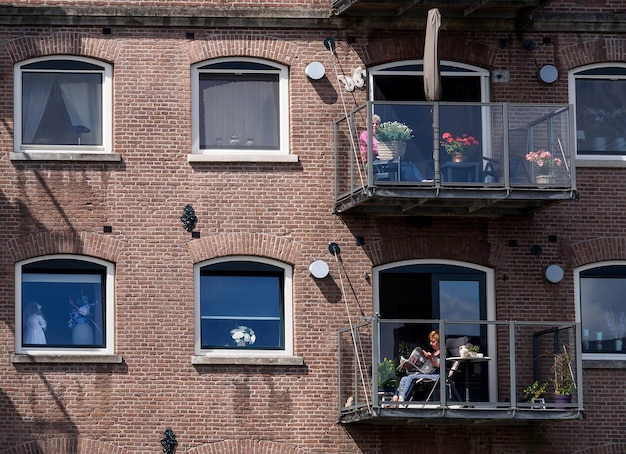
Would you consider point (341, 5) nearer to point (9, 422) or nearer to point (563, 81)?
point (563, 81)

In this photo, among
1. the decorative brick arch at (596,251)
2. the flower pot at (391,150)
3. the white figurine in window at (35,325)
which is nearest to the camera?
the flower pot at (391,150)

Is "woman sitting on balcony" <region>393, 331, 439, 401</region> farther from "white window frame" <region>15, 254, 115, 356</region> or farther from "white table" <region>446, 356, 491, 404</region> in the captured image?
"white window frame" <region>15, 254, 115, 356</region>

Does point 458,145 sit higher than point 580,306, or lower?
higher

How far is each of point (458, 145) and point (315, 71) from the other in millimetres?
2889

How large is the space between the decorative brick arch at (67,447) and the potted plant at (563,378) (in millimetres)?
6694

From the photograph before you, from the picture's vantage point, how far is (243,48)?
2981cm

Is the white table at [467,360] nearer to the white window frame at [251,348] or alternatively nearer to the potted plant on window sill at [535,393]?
the potted plant on window sill at [535,393]

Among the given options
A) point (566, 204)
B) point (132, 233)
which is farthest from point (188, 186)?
point (566, 204)

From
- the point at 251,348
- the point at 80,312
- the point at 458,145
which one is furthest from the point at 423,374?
the point at 80,312

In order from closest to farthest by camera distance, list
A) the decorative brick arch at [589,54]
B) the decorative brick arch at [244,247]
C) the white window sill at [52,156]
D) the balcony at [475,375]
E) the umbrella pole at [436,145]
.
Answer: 1. the balcony at [475,375]
2. the umbrella pole at [436,145]
3. the white window sill at [52,156]
4. the decorative brick arch at [244,247]
5. the decorative brick arch at [589,54]

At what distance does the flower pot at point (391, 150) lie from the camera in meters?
28.3

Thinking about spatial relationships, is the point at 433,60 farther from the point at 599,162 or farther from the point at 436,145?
the point at 599,162

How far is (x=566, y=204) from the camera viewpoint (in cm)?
3020

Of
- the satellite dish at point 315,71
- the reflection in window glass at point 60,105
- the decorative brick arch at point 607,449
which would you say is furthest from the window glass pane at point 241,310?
the decorative brick arch at point 607,449
